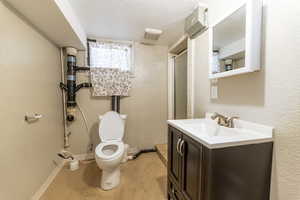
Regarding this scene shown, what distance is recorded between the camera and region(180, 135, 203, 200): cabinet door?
88cm

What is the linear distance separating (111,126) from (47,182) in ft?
3.35

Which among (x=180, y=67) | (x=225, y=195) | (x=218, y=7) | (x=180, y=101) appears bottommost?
(x=225, y=195)

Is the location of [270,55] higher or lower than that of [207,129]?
higher

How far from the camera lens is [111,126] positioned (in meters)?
2.10

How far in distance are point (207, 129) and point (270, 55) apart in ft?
2.48

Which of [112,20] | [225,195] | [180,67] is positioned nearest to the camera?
[225,195]

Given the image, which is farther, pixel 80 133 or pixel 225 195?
pixel 80 133

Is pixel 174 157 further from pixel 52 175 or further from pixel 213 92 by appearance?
pixel 52 175

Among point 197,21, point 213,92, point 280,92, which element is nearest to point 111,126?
point 213,92

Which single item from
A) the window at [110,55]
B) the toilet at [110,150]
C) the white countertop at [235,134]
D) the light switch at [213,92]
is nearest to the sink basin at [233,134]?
the white countertop at [235,134]

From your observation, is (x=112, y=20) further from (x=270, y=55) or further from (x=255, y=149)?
(x=255, y=149)

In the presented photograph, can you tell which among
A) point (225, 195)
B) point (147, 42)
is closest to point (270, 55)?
point (225, 195)

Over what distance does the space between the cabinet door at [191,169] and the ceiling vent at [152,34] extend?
65.2 inches

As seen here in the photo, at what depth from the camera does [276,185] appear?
0.86 meters
